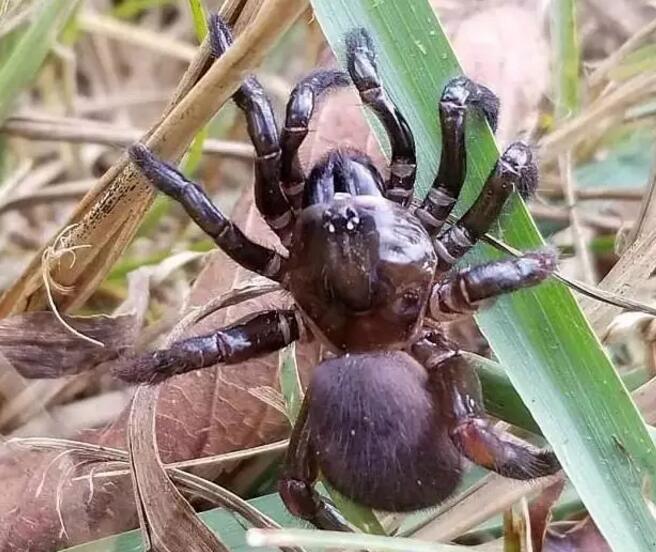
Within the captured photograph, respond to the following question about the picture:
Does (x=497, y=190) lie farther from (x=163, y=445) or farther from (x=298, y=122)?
(x=163, y=445)

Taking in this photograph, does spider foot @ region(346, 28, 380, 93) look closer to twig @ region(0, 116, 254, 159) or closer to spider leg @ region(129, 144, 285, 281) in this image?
spider leg @ region(129, 144, 285, 281)

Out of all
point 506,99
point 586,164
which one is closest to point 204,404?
point 506,99

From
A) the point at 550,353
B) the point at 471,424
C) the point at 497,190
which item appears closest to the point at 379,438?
the point at 471,424

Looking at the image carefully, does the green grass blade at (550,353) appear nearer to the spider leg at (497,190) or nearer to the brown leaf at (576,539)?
the spider leg at (497,190)

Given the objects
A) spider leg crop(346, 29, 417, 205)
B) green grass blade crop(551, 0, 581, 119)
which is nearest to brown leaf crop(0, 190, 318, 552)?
spider leg crop(346, 29, 417, 205)

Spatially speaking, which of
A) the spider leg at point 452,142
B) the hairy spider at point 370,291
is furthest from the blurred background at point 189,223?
the spider leg at point 452,142
